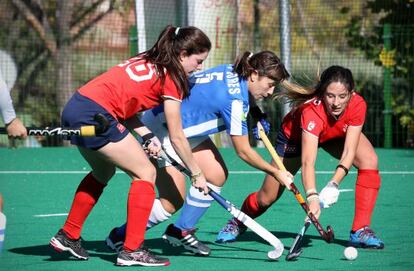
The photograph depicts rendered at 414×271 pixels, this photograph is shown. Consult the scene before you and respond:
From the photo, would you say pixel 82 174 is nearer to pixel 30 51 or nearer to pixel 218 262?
pixel 218 262

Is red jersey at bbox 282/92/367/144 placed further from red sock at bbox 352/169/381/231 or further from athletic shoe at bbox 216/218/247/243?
athletic shoe at bbox 216/218/247/243

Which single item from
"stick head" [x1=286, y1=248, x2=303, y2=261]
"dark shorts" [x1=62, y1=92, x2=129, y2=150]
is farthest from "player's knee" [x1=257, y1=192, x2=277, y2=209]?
"dark shorts" [x1=62, y1=92, x2=129, y2=150]

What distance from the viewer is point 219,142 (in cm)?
1427

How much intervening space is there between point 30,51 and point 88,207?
10779 mm

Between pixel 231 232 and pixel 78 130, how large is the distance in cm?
181

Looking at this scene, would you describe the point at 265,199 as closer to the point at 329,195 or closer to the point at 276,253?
the point at 329,195

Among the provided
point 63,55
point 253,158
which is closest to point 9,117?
point 253,158

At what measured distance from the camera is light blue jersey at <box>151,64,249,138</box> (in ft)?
19.6

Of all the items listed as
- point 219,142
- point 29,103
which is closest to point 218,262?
point 219,142

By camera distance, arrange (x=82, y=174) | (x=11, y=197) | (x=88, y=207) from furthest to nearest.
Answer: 1. (x=82, y=174)
2. (x=11, y=197)
3. (x=88, y=207)

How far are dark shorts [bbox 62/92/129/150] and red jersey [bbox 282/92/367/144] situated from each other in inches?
51.3

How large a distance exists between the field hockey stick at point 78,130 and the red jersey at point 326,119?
148 centimetres

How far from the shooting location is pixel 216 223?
24.9 ft

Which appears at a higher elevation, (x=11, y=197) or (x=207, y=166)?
(x=207, y=166)
